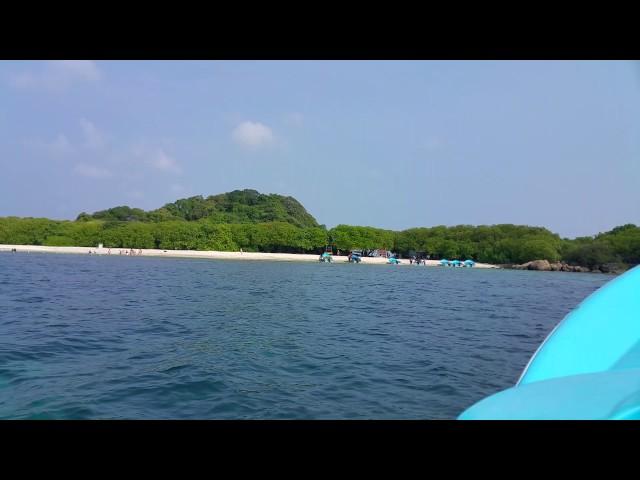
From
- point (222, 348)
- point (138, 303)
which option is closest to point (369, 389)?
point (222, 348)

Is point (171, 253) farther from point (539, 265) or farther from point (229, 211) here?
point (539, 265)

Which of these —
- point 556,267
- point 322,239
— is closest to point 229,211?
point 322,239

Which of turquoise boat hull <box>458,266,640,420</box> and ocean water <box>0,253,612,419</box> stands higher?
turquoise boat hull <box>458,266,640,420</box>

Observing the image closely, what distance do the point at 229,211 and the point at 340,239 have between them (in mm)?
31614

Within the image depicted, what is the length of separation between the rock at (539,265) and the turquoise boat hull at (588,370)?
219ft

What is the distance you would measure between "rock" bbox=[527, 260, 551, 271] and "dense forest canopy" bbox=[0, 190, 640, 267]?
1303 mm

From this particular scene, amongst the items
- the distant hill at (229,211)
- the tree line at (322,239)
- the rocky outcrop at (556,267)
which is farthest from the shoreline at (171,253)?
the rocky outcrop at (556,267)

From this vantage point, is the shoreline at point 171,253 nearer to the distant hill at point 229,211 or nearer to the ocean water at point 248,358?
the distant hill at point 229,211

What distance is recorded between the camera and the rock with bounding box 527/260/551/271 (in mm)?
63594

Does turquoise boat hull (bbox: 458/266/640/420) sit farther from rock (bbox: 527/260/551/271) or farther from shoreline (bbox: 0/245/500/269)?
rock (bbox: 527/260/551/271)

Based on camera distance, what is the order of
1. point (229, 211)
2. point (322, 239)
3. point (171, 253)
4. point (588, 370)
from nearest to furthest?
point (588, 370)
point (171, 253)
point (322, 239)
point (229, 211)

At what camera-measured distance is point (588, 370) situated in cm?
315

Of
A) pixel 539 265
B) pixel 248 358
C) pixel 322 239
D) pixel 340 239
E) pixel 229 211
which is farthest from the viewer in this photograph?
pixel 229 211

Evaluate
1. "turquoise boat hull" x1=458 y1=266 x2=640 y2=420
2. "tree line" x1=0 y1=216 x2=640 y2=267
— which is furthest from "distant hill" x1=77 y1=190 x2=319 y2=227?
"turquoise boat hull" x1=458 y1=266 x2=640 y2=420
